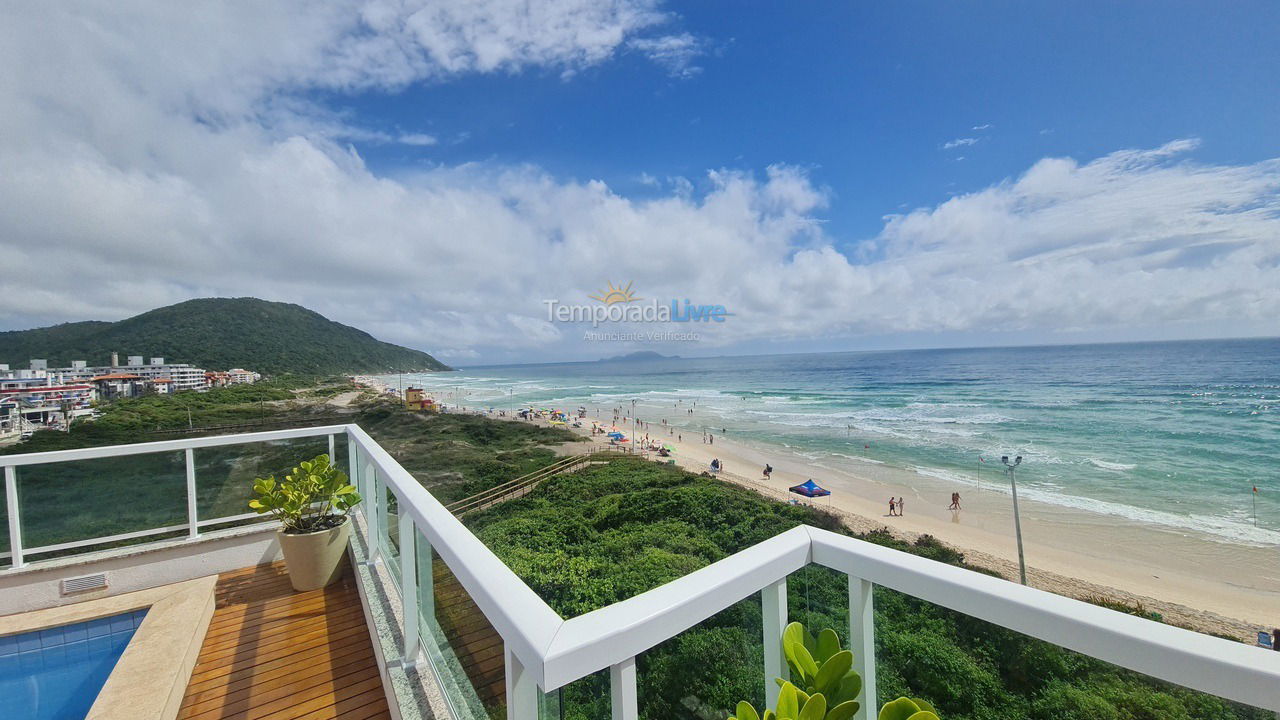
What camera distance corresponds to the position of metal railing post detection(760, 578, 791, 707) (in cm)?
83

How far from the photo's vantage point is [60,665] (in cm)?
234

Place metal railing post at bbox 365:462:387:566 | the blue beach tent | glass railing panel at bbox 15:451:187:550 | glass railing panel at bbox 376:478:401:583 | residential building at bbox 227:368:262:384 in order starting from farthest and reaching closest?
residential building at bbox 227:368:262:384
the blue beach tent
glass railing panel at bbox 15:451:187:550
metal railing post at bbox 365:462:387:566
glass railing panel at bbox 376:478:401:583

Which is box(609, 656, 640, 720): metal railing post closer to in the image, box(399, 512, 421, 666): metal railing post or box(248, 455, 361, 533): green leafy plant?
box(399, 512, 421, 666): metal railing post

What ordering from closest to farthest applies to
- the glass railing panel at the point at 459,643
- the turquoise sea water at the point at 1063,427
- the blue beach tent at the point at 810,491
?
the glass railing panel at the point at 459,643, the blue beach tent at the point at 810,491, the turquoise sea water at the point at 1063,427

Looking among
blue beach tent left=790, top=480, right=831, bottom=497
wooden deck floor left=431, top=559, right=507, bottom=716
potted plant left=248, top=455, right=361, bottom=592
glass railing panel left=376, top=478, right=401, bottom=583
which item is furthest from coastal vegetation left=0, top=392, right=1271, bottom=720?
blue beach tent left=790, top=480, right=831, bottom=497

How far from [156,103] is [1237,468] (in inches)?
1421

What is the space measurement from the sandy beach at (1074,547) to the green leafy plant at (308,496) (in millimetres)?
12365

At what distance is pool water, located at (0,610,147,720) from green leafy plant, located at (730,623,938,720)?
9.90 ft

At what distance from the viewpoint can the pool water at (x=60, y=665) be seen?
205 centimetres

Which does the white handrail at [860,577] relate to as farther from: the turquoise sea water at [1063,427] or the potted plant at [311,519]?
the turquoise sea water at [1063,427]

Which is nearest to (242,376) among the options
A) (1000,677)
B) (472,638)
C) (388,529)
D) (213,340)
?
(213,340)

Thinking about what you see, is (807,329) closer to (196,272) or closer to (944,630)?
(196,272)

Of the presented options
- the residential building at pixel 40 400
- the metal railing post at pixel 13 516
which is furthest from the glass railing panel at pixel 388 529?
the residential building at pixel 40 400

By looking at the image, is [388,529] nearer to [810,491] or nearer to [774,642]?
[774,642]
